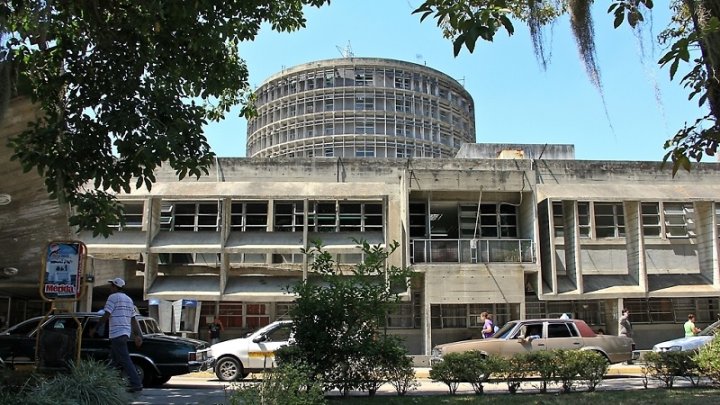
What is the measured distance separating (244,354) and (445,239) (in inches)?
470

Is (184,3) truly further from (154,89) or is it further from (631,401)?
(631,401)

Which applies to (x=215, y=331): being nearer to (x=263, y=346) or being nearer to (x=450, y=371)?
(x=263, y=346)

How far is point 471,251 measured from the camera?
81.6ft

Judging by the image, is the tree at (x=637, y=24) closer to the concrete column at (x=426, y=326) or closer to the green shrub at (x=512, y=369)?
the green shrub at (x=512, y=369)

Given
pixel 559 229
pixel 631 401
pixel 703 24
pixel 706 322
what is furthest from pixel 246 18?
pixel 706 322

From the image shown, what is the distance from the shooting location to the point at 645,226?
26391mm

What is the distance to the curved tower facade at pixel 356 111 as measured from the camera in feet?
223

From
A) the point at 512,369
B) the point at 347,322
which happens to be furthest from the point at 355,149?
the point at 347,322

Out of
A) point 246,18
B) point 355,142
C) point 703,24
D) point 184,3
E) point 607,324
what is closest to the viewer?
point 703,24

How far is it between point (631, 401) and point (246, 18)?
848cm

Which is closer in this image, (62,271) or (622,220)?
(62,271)

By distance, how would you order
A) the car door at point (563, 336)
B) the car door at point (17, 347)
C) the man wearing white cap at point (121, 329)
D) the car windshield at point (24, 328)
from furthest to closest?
the car door at point (563, 336) < the car windshield at point (24, 328) < the car door at point (17, 347) < the man wearing white cap at point (121, 329)

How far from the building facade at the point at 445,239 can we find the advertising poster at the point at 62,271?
14.8 m

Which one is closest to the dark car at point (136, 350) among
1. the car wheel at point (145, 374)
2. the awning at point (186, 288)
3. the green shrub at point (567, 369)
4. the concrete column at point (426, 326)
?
the car wheel at point (145, 374)
